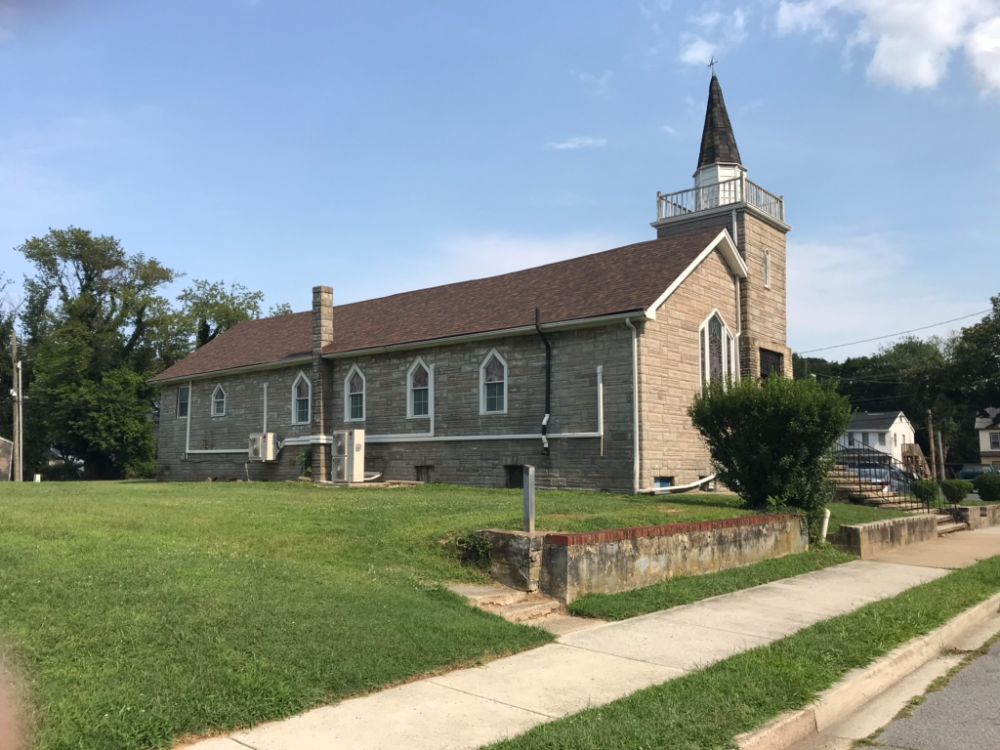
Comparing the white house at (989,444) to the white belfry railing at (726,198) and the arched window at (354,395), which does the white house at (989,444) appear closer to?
the white belfry railing at (726,198)

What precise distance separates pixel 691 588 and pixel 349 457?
618 inches

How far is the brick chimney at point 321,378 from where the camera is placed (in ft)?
88.2

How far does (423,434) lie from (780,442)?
464 inches

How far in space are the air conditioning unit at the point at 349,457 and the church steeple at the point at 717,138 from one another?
1411 centimetres

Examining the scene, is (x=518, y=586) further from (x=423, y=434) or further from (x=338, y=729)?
(x=423, y=434)

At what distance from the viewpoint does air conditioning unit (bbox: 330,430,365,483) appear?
79.8ft

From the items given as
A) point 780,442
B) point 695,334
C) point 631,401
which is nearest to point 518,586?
point 780,442

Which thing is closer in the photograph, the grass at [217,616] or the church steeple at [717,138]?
the grass at [217,616]

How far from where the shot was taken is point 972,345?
185ft

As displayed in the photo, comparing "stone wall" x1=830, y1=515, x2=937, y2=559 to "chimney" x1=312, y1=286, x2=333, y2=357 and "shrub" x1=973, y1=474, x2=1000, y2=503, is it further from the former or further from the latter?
"chimney" x1=312, y1=286, x2=333, y2=357

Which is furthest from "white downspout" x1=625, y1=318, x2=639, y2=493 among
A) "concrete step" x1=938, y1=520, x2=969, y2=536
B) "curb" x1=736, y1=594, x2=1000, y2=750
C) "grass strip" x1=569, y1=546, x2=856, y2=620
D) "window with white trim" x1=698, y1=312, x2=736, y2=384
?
"curb" x1=736, y1=594, x2=1000, y2=750

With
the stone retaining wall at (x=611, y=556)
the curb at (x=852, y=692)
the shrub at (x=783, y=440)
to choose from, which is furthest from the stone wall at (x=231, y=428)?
the curb at (x=852, y=692)

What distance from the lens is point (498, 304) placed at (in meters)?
24.5

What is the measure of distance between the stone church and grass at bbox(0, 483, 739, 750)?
8.79 m
